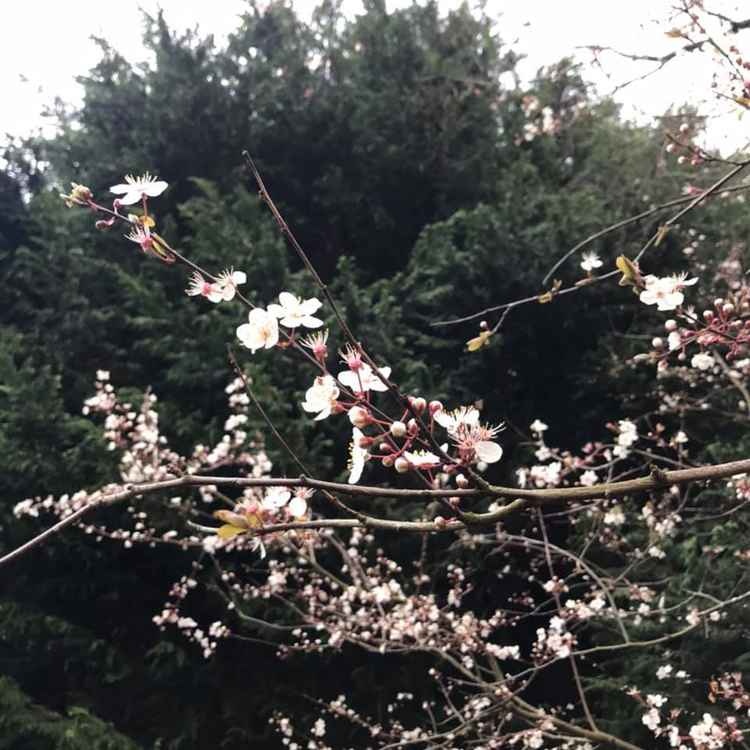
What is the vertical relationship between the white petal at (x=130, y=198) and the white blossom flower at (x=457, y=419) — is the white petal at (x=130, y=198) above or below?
above

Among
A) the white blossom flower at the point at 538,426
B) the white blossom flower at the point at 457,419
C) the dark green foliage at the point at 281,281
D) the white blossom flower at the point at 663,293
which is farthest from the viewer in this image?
the dark green foliage at the point at 281,281

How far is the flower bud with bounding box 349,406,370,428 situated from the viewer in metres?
0.83

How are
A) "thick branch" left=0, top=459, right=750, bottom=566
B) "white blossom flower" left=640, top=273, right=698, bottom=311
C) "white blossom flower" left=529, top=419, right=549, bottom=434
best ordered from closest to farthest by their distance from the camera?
"thick branch" left=0, top=459, right=750, bottom=566 < "white blossom flower" left=640, top=273, right=698, bottom=311 < "white blossom flower" left=529, top=419, right=549, bottom=434

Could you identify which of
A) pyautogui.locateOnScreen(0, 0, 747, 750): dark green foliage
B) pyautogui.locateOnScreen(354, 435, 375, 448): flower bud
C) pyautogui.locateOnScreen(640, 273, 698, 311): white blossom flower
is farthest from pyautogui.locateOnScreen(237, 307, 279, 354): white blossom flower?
pyautogui.locateOnScreen(0, 0, 747, 750): dark green foliage

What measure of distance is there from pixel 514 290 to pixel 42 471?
2.94 m

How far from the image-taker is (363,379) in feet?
3.06

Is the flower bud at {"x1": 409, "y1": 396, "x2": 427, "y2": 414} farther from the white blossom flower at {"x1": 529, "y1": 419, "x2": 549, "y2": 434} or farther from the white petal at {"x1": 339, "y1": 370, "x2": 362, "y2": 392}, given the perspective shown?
the white blossom flower at {"x1": 529, "y1": 419, "x2": 549, "y2": 434}

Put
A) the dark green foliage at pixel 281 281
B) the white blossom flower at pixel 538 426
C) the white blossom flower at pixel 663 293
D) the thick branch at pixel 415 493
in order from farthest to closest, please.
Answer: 1. the dark green foliage at pixel 281 281
2. the white blossom flower at pixel 538 426
3. the white blossom flower at pixel 663 293
4. the thick branch at pixel 415 493

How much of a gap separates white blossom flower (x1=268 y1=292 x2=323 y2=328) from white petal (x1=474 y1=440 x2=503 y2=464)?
0.29m

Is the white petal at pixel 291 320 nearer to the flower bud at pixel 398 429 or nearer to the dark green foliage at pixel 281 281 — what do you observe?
the flower bud at pixel 398 429

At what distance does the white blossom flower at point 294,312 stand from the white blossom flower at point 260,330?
2 centimetres

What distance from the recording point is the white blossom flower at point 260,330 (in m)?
0.96

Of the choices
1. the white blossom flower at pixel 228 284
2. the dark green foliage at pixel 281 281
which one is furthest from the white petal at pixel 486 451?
the dark green foliage at pixel 281 281

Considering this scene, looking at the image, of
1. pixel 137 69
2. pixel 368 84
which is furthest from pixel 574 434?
pixel 137 69
